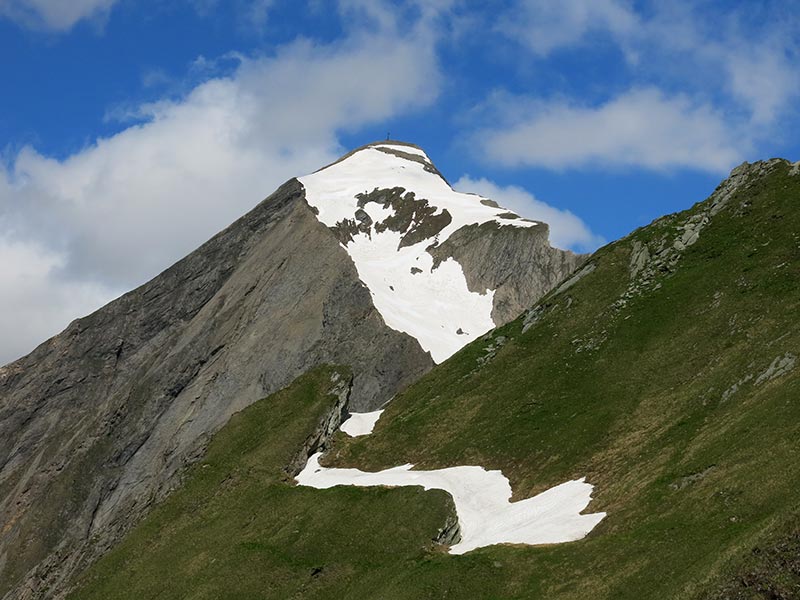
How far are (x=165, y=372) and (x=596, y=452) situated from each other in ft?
219

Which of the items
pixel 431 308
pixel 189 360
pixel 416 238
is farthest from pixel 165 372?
pixel 416 238

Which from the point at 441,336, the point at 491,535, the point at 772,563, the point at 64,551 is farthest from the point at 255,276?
the point at 772,563

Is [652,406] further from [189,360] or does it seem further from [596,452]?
[189,360]

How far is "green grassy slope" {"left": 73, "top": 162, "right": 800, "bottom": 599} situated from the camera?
3438 cm

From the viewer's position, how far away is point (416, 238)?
119500mm

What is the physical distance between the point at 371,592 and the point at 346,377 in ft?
86.6

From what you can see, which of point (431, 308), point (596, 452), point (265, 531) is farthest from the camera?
point (431, 308)

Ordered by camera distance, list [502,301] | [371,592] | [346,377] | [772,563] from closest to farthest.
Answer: [772,563]
[371,592]
[346,377]
[502,301]

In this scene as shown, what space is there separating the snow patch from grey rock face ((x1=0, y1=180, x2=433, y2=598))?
1259 cm

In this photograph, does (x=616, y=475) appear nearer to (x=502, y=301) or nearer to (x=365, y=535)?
(x=365, y=535)

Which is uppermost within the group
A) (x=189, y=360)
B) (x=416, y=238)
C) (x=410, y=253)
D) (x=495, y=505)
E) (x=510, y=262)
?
(x=416, y=238)

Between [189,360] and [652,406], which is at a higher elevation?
[189,360]

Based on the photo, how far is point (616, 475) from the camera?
149 ft

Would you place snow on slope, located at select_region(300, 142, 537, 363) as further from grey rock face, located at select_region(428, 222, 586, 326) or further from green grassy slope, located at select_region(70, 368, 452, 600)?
green grassy slope, located at select_region(70, 368, 452, 600)
